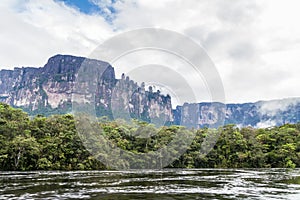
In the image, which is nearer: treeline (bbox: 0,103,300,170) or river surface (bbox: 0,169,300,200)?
river surface (bbox: 0,169,300,200)

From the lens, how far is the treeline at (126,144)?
176ft

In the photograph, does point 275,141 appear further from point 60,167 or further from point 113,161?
point 60,167

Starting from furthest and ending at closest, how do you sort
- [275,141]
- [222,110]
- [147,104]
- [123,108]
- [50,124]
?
[147,104] < [123,108] < [222,110] < [275,141] < [50,124]

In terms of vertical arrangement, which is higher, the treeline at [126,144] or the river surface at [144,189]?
the treeline at [126,144]

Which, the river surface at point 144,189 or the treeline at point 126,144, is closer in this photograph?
the river surface at point 144,189

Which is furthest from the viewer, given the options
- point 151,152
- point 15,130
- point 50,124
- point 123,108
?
point 123,108

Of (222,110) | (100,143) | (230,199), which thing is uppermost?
(222,110)

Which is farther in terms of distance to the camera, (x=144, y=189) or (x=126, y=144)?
(x=126, y=144)

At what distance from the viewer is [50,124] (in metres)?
62.0

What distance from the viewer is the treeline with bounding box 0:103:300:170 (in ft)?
176

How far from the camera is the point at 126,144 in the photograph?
71125 millimetres

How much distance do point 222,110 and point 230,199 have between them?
86893mm

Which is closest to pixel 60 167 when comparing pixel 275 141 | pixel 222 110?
pixel 275 141

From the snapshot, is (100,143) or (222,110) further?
(222,110)
